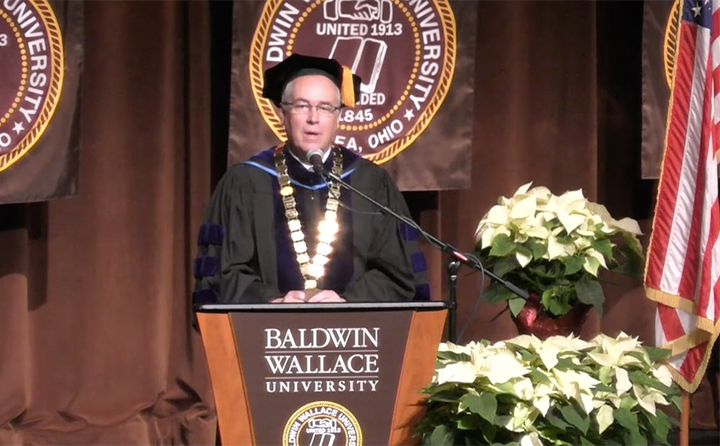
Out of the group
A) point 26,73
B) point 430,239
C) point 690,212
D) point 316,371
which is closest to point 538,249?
point 690,212

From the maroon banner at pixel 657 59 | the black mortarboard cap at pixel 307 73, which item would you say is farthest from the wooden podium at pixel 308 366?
the maroon banner at pixel 657 59

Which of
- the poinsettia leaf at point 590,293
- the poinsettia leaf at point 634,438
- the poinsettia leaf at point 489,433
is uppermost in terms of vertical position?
the poinsettia leaf at point 590,293

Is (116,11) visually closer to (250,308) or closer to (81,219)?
(81,219)

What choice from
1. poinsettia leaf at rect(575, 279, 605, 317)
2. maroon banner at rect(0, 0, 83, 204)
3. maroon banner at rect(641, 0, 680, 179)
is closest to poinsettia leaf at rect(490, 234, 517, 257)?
poinsettia leaf at rect(575, 279, 605, 317)

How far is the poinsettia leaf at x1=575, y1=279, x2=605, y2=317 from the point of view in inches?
135

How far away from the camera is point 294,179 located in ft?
11.8

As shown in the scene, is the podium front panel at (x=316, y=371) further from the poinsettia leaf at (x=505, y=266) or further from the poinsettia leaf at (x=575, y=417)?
the poinsettia leaf at (x=505, y=266)

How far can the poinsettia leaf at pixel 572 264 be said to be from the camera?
11.2 ft

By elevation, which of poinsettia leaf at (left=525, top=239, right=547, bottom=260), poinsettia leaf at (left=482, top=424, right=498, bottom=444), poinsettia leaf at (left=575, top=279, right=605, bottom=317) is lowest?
poinsettia leaf at (left=482, top=424, right=498, bottom=444)

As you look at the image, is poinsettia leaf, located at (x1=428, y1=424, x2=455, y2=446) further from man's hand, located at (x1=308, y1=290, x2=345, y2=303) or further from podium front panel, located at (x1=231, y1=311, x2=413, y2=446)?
man's hand, located at (x1=308, y1=290, x2=345, y2=303)

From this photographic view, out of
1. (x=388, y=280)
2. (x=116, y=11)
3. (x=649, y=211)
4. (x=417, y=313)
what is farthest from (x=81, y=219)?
(x=649, y=211)

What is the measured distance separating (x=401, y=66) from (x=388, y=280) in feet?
3.44

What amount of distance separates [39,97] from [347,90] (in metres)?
1.25

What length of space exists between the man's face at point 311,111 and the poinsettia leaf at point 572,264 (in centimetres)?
88
